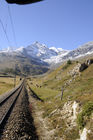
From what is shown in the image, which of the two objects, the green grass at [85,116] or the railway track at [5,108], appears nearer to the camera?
the green grass at [85,116]

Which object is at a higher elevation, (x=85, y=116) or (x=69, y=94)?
(x=85, y=116)

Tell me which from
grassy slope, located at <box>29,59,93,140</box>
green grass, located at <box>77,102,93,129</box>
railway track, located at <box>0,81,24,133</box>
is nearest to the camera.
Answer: green grass, located at <box>77,102,93,129</box>

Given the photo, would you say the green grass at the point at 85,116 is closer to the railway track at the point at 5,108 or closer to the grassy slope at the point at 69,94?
the grassy slope at the point at 69,94

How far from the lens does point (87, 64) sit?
76.9 metres

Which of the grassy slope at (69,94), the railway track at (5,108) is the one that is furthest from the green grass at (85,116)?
the railway track at (5,108)

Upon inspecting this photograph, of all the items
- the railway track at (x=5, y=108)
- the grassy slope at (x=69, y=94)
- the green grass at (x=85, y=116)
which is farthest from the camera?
the grassy slope at (x=69, y=94)

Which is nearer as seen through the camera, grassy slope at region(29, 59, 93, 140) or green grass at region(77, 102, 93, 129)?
green grass at region(77, 102, 93, 129)

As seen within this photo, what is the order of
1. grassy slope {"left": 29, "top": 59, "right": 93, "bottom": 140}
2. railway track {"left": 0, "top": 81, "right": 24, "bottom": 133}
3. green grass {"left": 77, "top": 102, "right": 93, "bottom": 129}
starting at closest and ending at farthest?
green grass {"left": 77, "top": 102, "right": 93, "bottom": 129} → railway track {"left": 0, "top": 81, "right": 24, "bottom": 133} → grassy slope {"left": 29, "top": 59, "right": 93, "bottom": 140}

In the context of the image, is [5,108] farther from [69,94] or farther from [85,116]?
[69,94]

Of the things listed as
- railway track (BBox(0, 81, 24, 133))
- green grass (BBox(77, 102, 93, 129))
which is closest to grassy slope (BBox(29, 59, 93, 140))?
green grass (BBox(77, 102, 93, 129))

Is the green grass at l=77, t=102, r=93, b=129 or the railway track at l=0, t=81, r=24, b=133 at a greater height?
the green grass at l=77, t=102, r=93, b=129

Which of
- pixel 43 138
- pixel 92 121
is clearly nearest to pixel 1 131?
pixel 43 138

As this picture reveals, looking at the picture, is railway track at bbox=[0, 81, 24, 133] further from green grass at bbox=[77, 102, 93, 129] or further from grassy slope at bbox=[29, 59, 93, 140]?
green grass at bbox=[77, 102, 93, 129]

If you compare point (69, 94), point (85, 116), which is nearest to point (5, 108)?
point (85, 116)
